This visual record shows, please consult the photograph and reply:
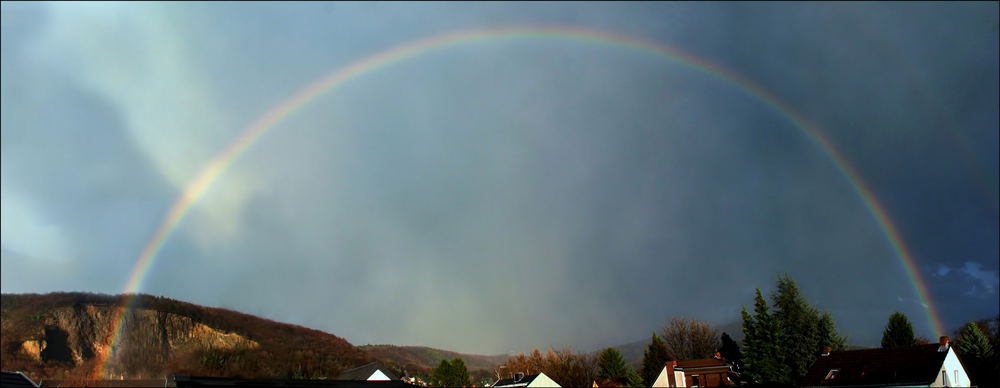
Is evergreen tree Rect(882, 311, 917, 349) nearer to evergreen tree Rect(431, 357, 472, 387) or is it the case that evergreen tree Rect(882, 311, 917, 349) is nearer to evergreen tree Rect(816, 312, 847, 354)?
evergreen tree Rect(816, 312, 847, 354)

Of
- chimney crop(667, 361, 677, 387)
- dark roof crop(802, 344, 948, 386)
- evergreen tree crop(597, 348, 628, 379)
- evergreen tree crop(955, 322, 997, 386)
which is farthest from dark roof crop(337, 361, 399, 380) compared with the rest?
evergreen tree crop(955, 322, 997, 386)

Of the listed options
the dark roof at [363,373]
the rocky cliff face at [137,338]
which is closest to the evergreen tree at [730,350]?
the dark roof at [363,373]

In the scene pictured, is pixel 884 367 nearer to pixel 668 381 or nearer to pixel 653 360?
pixel 668 381

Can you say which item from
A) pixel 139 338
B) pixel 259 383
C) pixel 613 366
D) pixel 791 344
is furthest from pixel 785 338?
pixel 139 338

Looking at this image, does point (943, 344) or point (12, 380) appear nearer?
point (12, 380)

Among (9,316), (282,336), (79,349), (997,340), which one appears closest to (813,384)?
(997,340)

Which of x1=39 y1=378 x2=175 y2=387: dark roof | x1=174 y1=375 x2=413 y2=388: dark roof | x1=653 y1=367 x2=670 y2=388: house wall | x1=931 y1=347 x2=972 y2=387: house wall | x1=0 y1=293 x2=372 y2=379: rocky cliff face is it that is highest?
x1=0 y1=293 x2=372 y2=379: rocky cliff face
